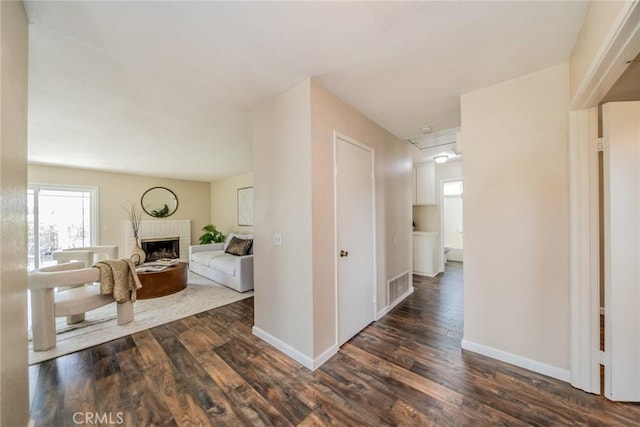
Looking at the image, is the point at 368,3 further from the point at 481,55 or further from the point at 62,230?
the point at 62,230

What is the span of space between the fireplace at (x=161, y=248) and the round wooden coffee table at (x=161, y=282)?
2956 millimetres

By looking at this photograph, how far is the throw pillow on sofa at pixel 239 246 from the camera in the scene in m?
4.62

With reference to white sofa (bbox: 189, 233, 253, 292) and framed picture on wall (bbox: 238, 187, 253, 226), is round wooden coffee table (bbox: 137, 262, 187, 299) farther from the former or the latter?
framed picture on wall (bbox: 238, 187, 253, 226)

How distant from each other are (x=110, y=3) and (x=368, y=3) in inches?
54.6

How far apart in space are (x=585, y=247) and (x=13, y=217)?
338 cm

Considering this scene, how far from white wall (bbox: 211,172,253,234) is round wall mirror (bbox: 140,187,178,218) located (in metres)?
1.09

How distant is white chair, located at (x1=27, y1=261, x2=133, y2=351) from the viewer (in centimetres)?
216

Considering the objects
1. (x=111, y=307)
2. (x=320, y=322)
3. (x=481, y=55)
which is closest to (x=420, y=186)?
(x=481, y=55)

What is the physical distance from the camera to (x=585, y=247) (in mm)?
1591

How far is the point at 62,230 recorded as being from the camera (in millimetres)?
5051

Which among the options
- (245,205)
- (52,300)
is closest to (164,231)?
(245,205)

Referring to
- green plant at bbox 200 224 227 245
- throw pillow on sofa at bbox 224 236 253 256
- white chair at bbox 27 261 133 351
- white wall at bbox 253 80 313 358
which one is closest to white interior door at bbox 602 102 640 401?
white wall at bbox 253 80 313 358

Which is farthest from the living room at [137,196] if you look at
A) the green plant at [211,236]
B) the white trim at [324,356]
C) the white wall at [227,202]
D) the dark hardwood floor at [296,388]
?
the white trim at [324,356]

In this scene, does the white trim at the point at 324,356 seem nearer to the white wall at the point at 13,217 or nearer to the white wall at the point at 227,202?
the white wall at the point at 13,217
